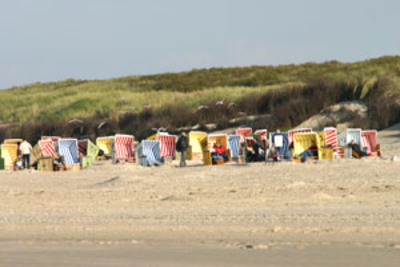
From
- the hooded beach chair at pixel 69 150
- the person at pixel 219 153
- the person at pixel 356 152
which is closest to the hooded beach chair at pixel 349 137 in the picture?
the person at pixel 356 152

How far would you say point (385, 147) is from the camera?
21250 millimetres

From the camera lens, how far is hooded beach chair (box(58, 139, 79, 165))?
20984 mm

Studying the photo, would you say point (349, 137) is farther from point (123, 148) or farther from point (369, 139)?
point (123, 148)

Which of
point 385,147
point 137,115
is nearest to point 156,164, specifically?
point 385,147

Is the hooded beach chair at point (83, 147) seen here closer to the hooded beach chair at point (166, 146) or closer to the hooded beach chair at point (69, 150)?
the hooded beach chair at point (69, 150)

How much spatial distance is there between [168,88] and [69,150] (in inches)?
1357

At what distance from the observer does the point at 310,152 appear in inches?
712

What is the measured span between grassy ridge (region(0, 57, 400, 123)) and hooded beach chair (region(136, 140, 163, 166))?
1212 centimetres

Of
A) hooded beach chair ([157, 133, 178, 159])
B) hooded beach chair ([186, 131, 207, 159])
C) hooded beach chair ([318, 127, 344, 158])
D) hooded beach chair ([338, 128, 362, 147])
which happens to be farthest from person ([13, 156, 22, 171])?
hooded beach chair ([338, 128, 362, 147])

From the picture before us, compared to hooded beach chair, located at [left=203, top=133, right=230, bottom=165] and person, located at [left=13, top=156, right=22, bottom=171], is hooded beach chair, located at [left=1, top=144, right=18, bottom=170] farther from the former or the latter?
hooded beach chair, located at [left=203, top=133, right=230, bottom=165]

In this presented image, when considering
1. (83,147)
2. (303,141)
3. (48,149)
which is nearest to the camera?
(303,141)

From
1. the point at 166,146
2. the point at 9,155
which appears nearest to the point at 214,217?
the point at 166,146

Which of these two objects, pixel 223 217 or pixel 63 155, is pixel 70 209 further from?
pixel 63 155

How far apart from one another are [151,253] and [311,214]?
2.73 metres
